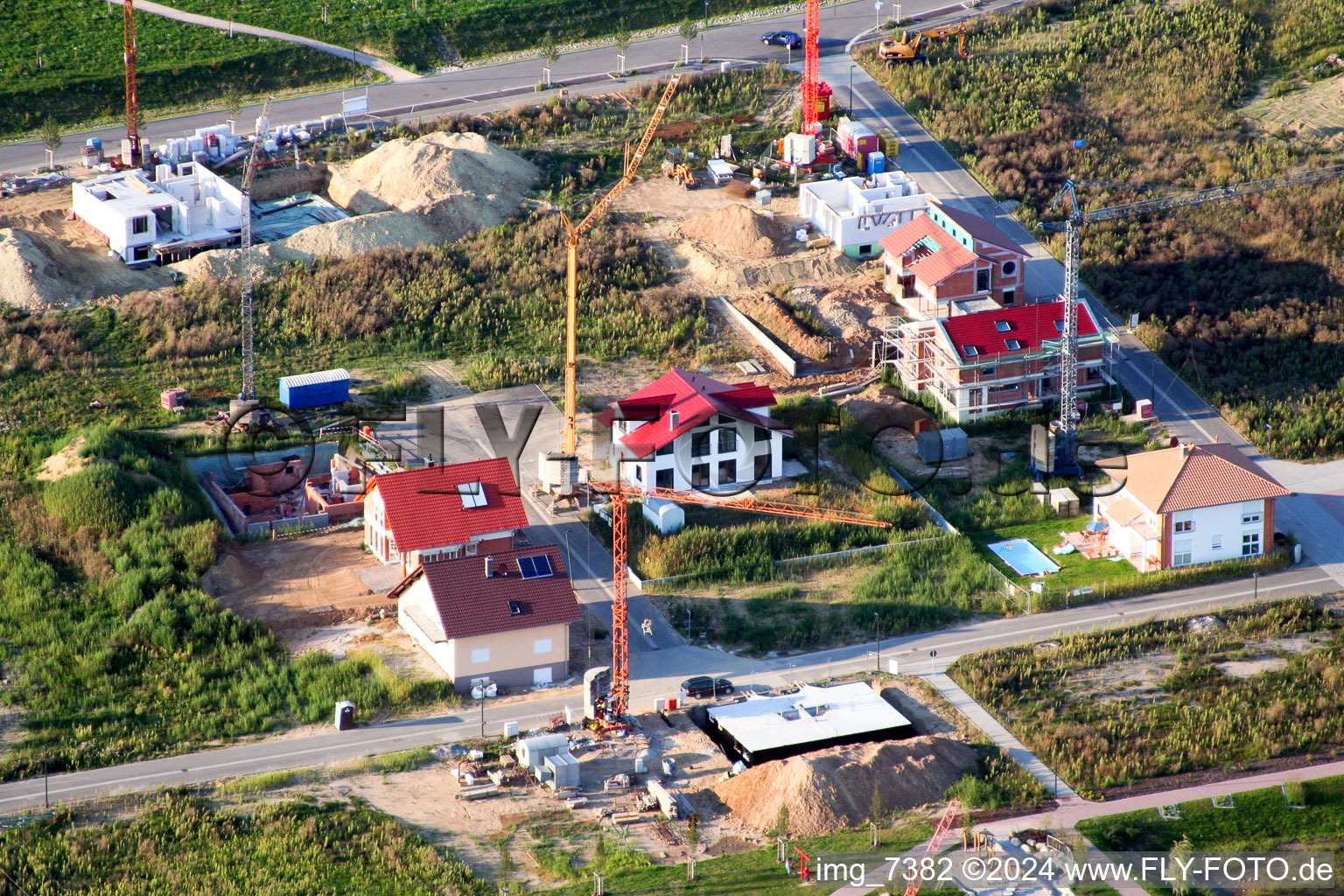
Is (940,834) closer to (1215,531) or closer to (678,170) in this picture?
(1215,531)

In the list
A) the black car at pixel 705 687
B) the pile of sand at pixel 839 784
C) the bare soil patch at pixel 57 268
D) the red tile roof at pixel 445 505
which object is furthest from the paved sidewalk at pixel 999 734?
the bare soil patch at pixel 57 268

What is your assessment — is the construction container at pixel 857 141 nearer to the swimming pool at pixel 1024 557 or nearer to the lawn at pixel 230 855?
the swimming pool at pixel 1024 557

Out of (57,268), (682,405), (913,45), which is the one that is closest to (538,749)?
(682,405)

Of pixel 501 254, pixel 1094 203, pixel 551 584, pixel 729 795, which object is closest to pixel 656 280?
pixel 501 254

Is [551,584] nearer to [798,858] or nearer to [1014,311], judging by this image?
[798,858]

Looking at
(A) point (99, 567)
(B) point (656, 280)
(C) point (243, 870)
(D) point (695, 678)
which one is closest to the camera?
(C) point (243, 870)

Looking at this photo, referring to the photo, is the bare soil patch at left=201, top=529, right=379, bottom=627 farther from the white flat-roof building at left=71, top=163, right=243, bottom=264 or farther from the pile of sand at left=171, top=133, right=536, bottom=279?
the white flat-roof building at left=71, top=163, right=243, bottom=264

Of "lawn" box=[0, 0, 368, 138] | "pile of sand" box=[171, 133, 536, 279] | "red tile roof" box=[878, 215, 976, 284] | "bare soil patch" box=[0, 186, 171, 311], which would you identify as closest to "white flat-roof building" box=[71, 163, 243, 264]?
"bare soil patch" box=[0, 186, 171, 311]
